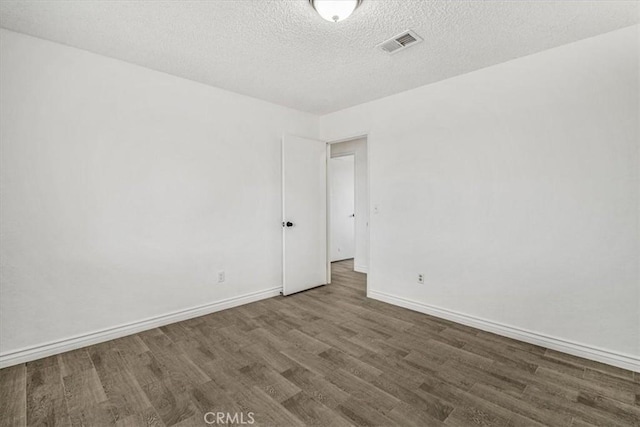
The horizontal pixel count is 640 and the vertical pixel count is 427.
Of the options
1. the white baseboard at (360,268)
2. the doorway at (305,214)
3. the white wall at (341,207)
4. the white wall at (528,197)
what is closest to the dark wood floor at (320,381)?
the white wall at (528,197)

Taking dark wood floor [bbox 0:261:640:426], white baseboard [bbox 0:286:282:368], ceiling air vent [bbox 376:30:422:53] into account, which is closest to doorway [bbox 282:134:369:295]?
white baseboard [bbox 0:286:282:368]

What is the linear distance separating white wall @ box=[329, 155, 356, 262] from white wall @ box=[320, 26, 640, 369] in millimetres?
2627

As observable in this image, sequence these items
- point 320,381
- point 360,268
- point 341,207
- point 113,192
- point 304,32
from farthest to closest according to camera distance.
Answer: point 341,207, point 360,268, point 113,192, point 304,32, point 320,381

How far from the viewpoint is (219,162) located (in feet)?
11.2

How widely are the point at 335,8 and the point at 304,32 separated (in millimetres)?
454

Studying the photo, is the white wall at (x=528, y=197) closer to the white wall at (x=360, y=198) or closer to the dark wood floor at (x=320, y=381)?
the dark wood floor at (x=320, y=381)

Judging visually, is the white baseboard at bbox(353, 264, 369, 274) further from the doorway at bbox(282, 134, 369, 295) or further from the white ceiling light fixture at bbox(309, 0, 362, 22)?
the white ceiling light fixture at bbox(309, 0, 362, 22)

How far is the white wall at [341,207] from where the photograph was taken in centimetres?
625

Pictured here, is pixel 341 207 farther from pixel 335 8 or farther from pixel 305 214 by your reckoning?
pixel 335 8

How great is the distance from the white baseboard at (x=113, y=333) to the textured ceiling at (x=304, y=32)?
251 centimetres

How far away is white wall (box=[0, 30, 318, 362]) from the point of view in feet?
7.54

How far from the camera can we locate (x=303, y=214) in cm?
418

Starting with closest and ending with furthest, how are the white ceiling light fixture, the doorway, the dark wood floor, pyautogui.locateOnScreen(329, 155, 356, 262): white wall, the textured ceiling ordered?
the dark wood floor
the white ceiling light fixture
the textured ceiling
the doorway
pyautogui.locateOnScreen(329, 155, 356, 262): white wall

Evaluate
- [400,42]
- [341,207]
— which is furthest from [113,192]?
[341,207]
